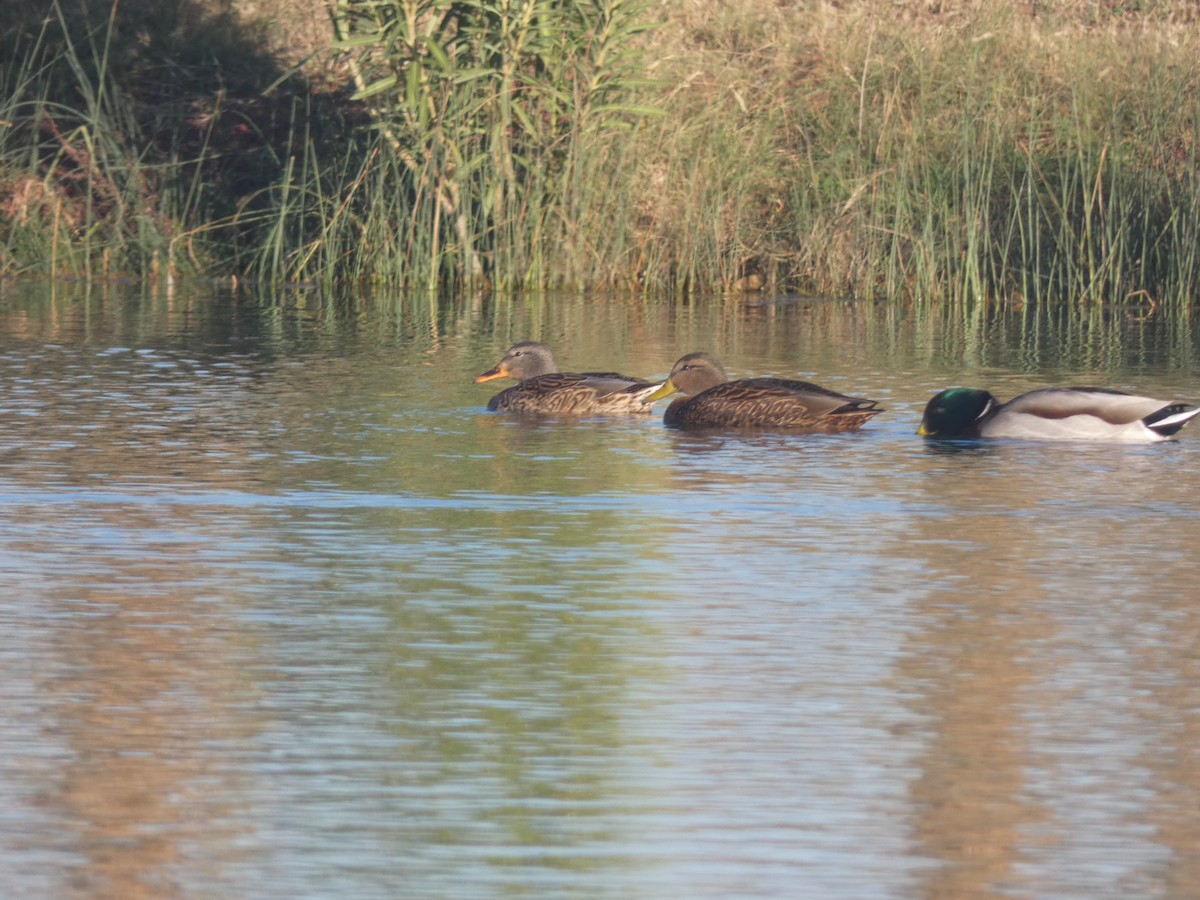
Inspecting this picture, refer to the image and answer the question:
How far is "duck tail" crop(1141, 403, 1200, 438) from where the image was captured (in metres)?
10.7

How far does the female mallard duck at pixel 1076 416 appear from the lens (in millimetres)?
10672

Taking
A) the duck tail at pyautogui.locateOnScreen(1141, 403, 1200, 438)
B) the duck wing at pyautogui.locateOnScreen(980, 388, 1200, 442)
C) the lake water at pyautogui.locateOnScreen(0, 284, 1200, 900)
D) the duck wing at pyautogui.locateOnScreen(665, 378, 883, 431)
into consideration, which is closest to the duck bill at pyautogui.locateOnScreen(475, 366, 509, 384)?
the lake water at pyautogui.locateOnScreen(0, 284, 1200, 900)

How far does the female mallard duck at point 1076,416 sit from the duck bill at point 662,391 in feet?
5.33

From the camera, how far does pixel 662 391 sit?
1209 cm

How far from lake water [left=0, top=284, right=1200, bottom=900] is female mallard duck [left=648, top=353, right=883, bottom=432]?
0.15m

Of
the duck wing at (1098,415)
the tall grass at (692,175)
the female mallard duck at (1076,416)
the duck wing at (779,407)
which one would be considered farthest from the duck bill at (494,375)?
the tall grass at (692,175)

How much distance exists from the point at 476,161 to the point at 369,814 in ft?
48.7

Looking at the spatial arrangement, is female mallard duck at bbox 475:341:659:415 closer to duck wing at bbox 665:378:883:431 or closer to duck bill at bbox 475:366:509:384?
duck wing at bbox 665:378:883:431

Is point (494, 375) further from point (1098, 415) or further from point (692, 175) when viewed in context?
point (692, 175)

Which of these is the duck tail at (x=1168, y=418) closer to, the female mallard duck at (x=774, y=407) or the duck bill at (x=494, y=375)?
the female mallard duck at (x=774, y=407)

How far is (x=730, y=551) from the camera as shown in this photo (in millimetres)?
7820

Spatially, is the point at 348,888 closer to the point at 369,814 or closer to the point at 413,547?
the point at 369,814

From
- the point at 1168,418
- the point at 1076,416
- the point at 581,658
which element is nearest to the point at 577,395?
the point at 1076,416

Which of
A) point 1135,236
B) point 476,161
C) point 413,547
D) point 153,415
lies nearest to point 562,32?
point 476,161
